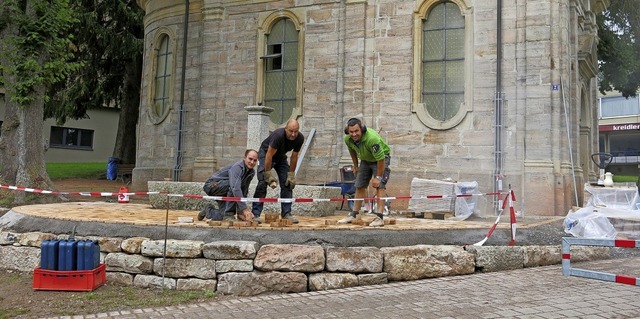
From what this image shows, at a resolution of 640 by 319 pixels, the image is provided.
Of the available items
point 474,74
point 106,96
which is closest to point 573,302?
point 474,74

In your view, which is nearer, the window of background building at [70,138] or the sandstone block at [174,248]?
the sandstone block at [174,248]

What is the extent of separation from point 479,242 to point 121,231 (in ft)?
15.6

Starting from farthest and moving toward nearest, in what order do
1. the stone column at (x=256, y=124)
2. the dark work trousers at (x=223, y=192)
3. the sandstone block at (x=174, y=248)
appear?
the stone column at (x=256, y=124), the dark work trousers at (x=223, y=192), the sandstone block at (x=174, y=248)

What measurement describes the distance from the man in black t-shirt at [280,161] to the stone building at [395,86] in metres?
2.57

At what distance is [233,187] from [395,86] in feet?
22.2

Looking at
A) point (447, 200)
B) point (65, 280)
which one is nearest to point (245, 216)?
point (65, 280)

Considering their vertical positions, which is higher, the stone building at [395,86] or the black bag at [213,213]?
the stone building at [395,86]

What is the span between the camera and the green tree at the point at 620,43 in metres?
21.2

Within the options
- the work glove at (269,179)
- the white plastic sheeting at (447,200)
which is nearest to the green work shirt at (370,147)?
the work glove at (269,179)

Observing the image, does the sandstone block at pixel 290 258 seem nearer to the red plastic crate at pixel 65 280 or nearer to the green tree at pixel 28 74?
the red plastic crate at pixel 65 280

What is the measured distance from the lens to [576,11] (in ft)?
44.2

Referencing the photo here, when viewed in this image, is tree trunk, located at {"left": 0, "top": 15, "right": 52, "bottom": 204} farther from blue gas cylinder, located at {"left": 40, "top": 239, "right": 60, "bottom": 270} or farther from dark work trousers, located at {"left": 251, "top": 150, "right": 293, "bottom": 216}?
dark work trousers, located at {"left": 251, "top": 150, "right": 293, "bottom": 216}

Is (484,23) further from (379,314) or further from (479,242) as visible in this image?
(379,314)

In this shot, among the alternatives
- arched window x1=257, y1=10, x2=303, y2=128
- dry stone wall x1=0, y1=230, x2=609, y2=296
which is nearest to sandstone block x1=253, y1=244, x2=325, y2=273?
dry stone wall x1=0, y1=230, x2=609, y2=296
